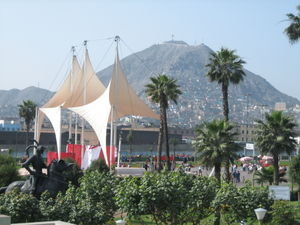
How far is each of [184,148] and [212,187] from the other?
120m

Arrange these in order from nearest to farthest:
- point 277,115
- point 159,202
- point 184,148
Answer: point 159,202 < point 277,115 < point 184,148

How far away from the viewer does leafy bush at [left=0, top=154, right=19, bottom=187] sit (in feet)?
109

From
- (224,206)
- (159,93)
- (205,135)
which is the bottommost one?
(224,206)

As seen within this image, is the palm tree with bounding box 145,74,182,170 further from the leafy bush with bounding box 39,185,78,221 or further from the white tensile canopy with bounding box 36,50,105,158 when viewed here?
the leafy bush with bounding box 39,185,78,221

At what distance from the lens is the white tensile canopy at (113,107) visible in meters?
55.9

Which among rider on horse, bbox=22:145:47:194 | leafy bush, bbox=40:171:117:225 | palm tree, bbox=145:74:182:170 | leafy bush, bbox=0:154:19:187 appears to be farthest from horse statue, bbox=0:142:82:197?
palm tree, bbox=145:74:182:170

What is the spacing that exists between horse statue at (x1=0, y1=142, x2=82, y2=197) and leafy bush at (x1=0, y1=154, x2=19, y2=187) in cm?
805

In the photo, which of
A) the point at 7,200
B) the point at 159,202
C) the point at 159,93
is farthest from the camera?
the point at 159,93

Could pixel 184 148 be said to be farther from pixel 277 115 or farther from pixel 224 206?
pixel 224 206

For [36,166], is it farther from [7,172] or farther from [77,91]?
[77,91]

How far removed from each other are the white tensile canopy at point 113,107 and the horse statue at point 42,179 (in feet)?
84.7

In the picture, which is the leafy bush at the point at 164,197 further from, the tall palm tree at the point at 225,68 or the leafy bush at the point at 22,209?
the tall palm tree at the point at 225,68

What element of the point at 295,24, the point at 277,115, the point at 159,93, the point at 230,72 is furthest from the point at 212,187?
the point at 159,93

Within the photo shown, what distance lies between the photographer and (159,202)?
61.4 ft
